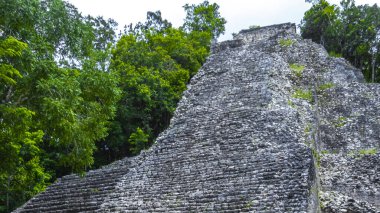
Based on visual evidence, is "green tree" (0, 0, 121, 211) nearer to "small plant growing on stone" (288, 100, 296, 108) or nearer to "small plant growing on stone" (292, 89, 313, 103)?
"small plant growing on stone" (288, 100, 296, 108)

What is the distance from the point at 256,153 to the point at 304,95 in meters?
3.46

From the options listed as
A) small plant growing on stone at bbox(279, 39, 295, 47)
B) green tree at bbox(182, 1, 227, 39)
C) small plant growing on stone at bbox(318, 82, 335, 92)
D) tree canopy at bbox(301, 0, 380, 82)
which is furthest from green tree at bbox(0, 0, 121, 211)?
green tree at bbox(182, 1, 227, 39)

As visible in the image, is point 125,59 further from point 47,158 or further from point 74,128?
point 74,128

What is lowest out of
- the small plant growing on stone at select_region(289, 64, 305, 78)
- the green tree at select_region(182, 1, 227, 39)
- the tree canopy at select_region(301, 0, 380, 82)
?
the small plant growing on stone at select_region(289, 64, 305, 78)

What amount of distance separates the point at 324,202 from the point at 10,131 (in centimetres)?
533

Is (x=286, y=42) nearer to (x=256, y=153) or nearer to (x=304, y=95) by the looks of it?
(x=304, y=95)

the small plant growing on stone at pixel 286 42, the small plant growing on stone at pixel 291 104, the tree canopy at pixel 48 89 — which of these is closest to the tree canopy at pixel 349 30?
the small plant growing on stone at pixel 286 42

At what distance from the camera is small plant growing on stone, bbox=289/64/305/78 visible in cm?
1247

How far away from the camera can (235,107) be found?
10711mm

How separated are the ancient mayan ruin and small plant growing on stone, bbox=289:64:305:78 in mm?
29

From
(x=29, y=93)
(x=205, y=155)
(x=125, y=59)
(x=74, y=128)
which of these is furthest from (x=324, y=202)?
(x=125, y=59)

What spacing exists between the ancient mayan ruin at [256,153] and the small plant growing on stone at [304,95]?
0.08 feet

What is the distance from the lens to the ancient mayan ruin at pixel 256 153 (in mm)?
7461

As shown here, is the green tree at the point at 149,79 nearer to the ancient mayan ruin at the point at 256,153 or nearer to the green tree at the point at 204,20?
the green tree at the point at 204,20
